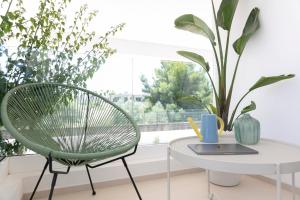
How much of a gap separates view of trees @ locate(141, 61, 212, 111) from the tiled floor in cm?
100

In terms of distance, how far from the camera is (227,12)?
1.86 metres

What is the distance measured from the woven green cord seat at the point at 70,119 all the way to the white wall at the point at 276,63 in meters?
1.27

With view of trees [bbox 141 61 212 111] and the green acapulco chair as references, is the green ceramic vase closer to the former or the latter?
the green acapulco chair

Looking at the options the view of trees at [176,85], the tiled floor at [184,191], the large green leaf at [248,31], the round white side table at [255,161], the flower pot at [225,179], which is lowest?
the tiled floor at [184,191]

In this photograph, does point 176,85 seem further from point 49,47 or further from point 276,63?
point 49,47

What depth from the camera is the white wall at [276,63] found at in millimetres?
1713

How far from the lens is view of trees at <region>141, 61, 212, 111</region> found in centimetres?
269

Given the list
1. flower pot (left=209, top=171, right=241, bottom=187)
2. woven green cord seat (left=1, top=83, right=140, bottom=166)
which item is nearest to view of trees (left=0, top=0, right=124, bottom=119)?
woven green cord seat (left=1, top=83, right=140, bottom=166)

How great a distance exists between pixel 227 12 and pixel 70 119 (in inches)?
61.8

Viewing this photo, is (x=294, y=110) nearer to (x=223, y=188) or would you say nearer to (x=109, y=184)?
(x=223, y=188)

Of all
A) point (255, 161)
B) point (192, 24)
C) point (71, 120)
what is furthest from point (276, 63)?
point (71, 120)

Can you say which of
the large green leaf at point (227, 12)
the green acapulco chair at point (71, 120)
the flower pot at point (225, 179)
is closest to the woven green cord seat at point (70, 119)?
the green acapulco chair at point (71, 120)

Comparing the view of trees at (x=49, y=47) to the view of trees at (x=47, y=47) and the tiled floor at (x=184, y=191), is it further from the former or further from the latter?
the tiled floor at (x=184, y=191)

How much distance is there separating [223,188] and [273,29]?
144cm
